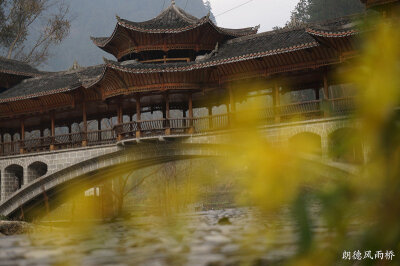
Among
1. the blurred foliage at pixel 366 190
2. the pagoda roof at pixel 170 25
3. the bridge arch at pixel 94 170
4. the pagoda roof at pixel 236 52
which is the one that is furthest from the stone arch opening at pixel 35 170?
the blurred foliage at pixel 366 190

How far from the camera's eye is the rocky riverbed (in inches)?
35.2

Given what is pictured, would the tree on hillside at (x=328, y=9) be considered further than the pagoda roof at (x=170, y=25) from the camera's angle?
Yes

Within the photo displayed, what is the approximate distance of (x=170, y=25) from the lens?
1789 cm

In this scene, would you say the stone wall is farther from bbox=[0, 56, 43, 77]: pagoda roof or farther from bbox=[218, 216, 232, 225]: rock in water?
bbox=[218, 216, 232, 225]: rock in water

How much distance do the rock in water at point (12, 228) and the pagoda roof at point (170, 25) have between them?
33.1ft

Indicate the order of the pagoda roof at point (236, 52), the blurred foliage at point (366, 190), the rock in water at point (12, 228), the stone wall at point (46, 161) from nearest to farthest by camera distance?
the blurred foliage at point (366, 190)
the rock in water at point (12, 228)
the pagoda roof at point (236, 52)
the stone wall at point (46, 161)

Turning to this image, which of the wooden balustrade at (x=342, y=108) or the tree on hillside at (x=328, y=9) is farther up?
the tree on hillside at (x=328, y=9)

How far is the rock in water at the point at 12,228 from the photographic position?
776 centimetres

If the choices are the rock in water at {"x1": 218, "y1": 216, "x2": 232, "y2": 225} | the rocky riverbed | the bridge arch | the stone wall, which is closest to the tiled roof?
the stone wall

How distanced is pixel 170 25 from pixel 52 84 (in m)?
5.22

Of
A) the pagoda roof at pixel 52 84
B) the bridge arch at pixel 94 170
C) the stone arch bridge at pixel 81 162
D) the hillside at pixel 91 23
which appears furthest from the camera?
the hillside at pixel 91 23

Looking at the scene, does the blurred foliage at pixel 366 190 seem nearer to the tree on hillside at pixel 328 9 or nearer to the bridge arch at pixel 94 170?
the bridge arch at pixel 94 170

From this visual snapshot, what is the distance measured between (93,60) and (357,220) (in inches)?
3799

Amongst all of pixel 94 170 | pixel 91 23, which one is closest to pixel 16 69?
pixel 94 170
